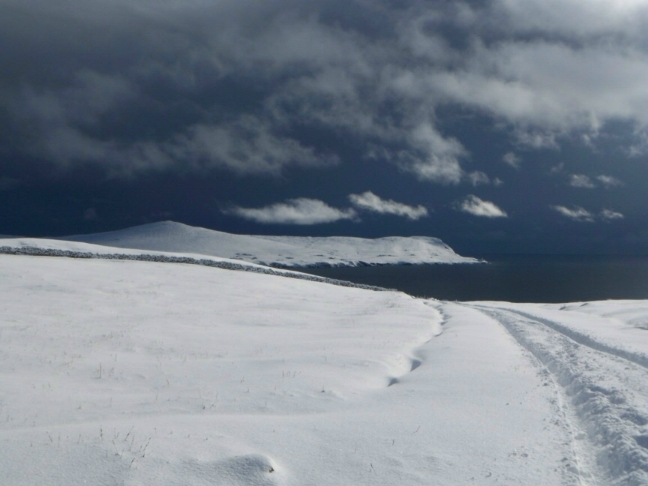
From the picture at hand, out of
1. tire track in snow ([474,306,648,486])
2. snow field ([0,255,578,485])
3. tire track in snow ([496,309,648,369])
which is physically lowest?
snow field ([0,255,578,485])

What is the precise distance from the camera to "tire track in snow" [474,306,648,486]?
6.89 meters

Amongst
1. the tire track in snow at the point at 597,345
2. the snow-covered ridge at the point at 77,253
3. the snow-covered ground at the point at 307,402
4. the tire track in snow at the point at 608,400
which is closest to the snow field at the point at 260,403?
the snow-covered ground at the point at 307,402

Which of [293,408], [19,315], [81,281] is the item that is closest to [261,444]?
[293,408]

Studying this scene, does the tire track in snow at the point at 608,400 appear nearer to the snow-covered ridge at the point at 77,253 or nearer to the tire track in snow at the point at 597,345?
the tire track in snow at the point at 597,345

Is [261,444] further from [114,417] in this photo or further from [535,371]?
[535,371]

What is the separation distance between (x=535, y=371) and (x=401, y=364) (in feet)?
12.6

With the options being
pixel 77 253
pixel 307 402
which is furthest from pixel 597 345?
pixel 77 253

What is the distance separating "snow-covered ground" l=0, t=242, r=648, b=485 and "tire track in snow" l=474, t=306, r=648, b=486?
0.14 feet

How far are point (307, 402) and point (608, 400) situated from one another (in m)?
6.08

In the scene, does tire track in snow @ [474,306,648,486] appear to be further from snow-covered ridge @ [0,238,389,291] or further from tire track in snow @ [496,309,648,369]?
snow-covered ridge @ [0,238,389,291]

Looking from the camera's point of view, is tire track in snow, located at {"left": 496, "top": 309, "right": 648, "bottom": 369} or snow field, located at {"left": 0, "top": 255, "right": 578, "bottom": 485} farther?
tire track in snow, located at {"left": 496, "top": 309, "right": 648, "bottom": 369}

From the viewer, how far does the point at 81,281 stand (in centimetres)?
2952

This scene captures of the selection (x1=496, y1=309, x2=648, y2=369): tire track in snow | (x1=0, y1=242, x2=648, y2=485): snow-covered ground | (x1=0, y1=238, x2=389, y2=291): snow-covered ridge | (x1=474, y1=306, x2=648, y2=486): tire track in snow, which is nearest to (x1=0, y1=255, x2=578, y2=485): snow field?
(x1=0, y1=242, x2=648, y2=485): snow-covered ground

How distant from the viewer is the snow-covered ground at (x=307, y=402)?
6.67 meters
